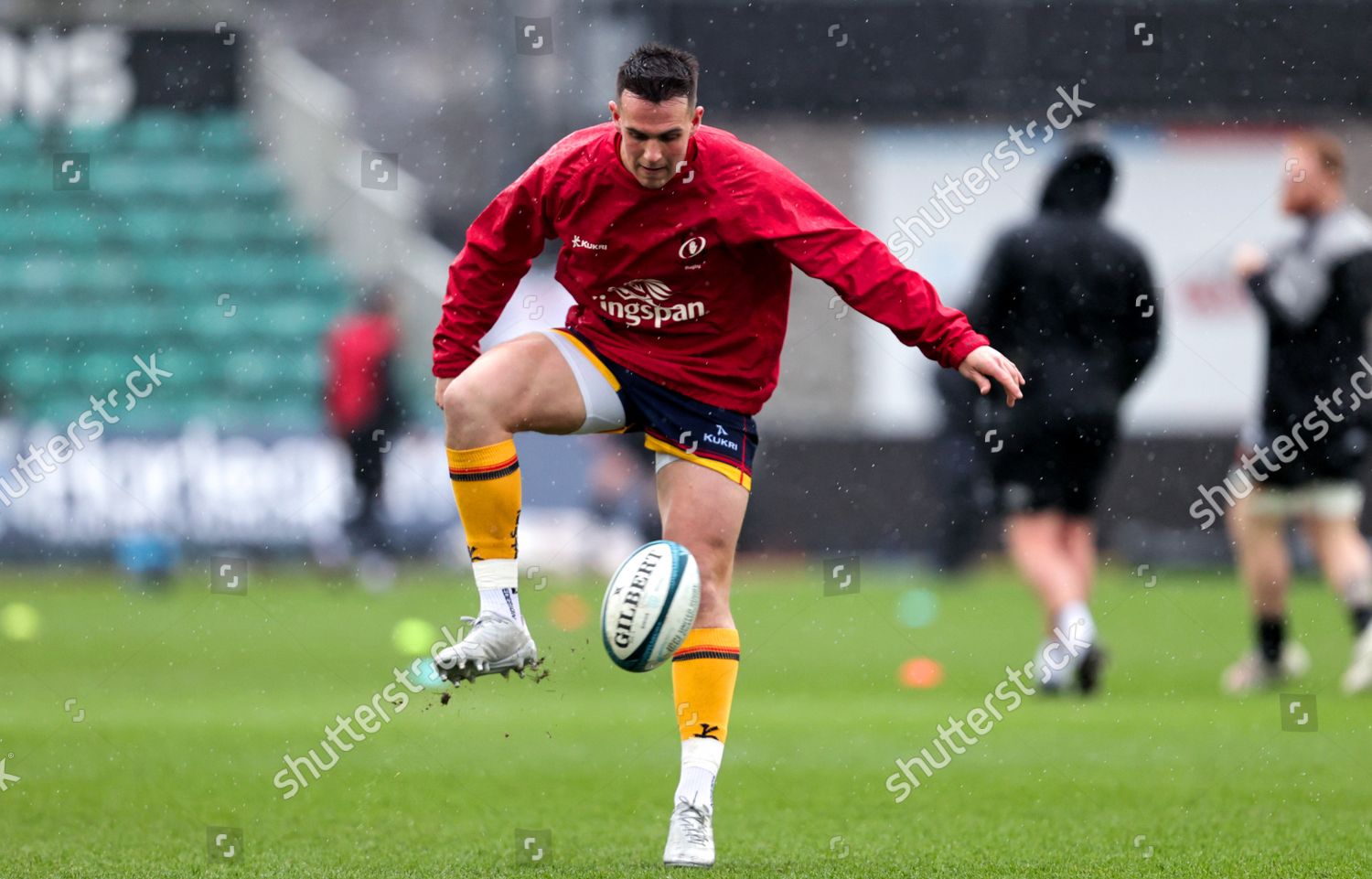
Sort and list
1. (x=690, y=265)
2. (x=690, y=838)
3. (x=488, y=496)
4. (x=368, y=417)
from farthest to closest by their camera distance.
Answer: (x=368, y=417), (x=488, y=496), (x=690, y=265), (x=690, y=838)

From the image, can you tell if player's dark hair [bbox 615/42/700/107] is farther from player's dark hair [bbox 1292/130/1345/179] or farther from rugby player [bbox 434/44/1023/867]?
player's dark hair [bbox 1292/130/1345/179]

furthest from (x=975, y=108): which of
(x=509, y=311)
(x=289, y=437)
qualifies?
(x=289, y=437)

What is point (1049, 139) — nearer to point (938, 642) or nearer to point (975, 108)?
point (975, 108)

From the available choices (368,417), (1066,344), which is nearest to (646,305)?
(1066,344)

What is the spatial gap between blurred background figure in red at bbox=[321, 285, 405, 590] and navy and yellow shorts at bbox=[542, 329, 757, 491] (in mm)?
8868

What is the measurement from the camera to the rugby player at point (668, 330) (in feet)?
15.4

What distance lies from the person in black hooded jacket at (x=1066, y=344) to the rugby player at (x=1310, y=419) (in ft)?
1.95

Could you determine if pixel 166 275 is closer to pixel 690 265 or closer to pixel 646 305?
pixel 646 305

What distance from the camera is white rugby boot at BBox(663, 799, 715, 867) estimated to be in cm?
452

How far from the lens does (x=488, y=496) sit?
5016mm

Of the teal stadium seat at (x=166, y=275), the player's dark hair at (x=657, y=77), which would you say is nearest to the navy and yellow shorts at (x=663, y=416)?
the player's dark hair at (x=657, y=77)

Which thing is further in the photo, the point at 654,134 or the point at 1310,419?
the point at 1310,419

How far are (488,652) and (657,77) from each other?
159 centimetres

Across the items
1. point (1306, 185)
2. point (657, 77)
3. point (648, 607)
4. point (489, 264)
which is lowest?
point (648, 607)
